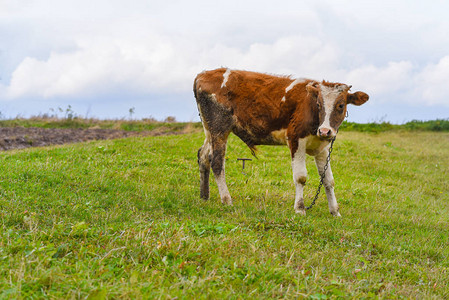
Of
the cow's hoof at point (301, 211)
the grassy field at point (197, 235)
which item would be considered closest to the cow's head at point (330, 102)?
the cow's hoof at point (301, 211)

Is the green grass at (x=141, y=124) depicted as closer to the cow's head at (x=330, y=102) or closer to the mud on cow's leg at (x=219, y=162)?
the mud on cow's leg at (x=219, y=162)

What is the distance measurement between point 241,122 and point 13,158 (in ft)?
24.4

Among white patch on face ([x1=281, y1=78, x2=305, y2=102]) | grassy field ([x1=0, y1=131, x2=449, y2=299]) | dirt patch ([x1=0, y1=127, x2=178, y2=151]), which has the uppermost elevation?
white patch on face ([x1=281, y1=78, x2=305, y2=102])

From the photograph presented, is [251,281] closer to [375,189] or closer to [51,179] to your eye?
[51,179]

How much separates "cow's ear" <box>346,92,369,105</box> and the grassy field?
2.29 meters

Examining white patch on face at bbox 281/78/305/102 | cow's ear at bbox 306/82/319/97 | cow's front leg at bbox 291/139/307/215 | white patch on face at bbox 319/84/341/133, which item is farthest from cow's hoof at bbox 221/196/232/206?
cow's ear at bbox 306/82/319/97

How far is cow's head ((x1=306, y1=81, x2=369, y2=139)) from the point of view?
7.05 meters

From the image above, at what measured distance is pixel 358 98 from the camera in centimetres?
754

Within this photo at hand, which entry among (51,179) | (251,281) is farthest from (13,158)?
(251,281)

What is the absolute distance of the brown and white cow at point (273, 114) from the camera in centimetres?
732

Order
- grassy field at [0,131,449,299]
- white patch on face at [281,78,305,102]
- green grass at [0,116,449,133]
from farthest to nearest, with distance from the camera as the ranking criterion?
green grass at [0,116,449,133], white patch on face at [281,78,305,102], grassy field at [0,131,449,299]

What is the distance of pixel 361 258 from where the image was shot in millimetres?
5477

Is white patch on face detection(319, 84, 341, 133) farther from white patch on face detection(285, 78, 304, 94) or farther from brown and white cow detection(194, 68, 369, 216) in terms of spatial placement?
white patch on face detection(285, 78, 304, 94)

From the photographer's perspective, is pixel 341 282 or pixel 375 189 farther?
pixel 375 189
